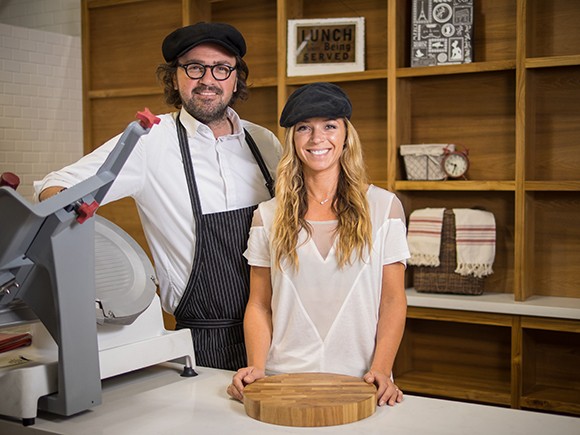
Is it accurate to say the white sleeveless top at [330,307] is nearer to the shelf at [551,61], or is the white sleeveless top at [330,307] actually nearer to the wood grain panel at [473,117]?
the shelf at [551,61]

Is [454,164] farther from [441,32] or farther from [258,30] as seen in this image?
[258,30]

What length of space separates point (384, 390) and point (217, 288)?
847 millimetres

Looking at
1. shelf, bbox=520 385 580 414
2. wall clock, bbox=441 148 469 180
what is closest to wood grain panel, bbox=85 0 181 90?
wall clock, bbox=441 148 469 180

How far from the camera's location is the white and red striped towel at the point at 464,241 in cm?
394

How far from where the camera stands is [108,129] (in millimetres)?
5332

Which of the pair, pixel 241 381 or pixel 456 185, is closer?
pixel 241 381

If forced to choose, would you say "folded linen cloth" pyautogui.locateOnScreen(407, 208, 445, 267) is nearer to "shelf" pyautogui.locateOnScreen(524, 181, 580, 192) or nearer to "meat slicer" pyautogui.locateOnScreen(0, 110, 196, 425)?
"shelf" pyautogui.locateOnScreen(524, 181, 580, 192)

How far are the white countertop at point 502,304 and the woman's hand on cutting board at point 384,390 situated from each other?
1842 mm

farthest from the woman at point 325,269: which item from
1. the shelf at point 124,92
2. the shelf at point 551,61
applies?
the shelf at point 124,92

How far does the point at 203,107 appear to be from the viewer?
2.67 m

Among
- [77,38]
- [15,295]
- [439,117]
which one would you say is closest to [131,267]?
[15,295]

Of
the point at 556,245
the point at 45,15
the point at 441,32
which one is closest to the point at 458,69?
the point at 441,32

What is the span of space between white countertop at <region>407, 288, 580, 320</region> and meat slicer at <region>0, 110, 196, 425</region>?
219 centimetres

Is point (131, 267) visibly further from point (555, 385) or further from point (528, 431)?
point (555, 385)
